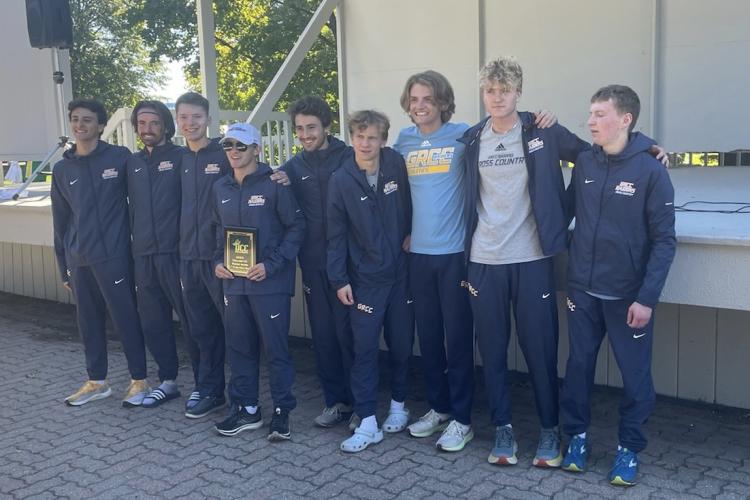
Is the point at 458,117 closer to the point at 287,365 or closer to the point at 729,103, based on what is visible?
the point at 729,103

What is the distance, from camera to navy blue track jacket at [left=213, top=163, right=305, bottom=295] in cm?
386

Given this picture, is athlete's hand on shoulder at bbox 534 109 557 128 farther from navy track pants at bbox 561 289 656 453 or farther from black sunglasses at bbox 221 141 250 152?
black sunglasses at bbox 221 141 250 152

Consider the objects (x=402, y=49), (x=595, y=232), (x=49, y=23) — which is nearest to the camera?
(x=595, y=232)

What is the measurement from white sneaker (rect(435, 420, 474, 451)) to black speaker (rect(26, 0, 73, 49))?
18.8 ft

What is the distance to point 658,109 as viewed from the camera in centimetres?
609

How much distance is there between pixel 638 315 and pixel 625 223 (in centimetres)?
39

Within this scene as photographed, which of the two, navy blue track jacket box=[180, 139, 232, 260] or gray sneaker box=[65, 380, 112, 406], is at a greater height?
navy blue track jacket box=[180, 139, 232, 260]

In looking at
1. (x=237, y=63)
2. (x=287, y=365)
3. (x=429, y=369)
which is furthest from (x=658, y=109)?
(x=237, y=63)

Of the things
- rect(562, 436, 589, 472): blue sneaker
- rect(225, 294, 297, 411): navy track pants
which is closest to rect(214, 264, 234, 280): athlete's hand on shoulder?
rect(225, 294, 297, 411): navy track pants

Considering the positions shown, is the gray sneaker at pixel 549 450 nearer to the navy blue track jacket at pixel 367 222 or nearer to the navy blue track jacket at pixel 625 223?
the navy blue track jacket at pixel 625 223

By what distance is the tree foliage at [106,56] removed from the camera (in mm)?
29109

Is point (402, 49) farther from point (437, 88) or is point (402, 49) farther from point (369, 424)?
point (369, 424)

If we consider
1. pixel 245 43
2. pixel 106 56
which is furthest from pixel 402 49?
pixel 106 56

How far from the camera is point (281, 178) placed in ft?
12.8
